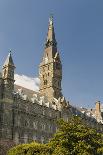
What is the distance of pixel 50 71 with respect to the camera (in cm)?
14012

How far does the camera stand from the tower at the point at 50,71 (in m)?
137

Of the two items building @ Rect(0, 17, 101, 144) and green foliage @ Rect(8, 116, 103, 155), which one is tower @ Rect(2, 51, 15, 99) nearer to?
building @ Rect(0, 17, 101, 144)

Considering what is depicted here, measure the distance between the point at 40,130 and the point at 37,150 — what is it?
154ft

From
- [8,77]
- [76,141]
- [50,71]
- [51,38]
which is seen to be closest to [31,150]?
[76,141]

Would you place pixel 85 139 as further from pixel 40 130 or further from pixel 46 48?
pixel 46 48

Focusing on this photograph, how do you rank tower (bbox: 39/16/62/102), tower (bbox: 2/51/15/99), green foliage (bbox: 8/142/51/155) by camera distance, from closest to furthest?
green foliage (bbox: 8/142/51/155)
tower (bbox: 2/51/15/99)
tower (bbox: 39/16/62/102)

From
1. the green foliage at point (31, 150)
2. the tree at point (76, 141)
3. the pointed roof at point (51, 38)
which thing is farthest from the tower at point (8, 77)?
the tree at point (76, 141)

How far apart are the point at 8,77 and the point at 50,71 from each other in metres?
37.9

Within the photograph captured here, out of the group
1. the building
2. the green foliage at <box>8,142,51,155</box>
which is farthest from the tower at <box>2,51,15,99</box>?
the green foliage at <box>8,142,51,155</box>

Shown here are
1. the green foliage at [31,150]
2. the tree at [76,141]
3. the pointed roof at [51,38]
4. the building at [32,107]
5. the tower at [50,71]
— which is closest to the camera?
the tree at [76,141]

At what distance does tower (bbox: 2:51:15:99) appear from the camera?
10214 centimetres

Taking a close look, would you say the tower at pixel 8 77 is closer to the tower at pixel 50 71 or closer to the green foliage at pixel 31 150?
the tower at pixel 50 71

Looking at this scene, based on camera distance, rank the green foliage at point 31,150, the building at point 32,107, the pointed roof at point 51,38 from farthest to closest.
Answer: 1. the pointed roof at point 51,38
2. the building at point 32,107
3. the green foliage at point 31,150

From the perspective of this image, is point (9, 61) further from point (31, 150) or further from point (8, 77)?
point (31, 150)
